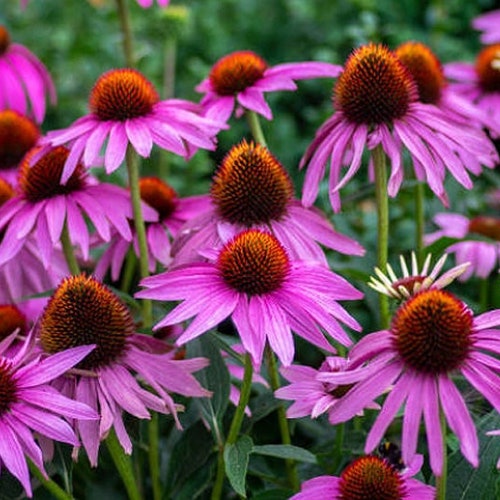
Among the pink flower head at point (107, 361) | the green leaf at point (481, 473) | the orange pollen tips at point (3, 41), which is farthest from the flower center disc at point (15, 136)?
the green leaf at point (481, 473)

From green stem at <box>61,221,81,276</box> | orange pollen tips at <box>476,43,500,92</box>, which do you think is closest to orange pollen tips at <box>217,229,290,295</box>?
green stem at <box>61,221,81,276</box>

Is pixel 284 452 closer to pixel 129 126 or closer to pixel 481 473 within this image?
pixel 481 473

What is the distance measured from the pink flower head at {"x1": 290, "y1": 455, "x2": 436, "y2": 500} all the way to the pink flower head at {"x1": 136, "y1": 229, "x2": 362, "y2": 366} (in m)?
0.12

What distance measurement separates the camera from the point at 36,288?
1587 millimetres

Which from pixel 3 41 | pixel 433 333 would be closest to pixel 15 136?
pixel 3 41

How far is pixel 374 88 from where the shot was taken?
1365mm

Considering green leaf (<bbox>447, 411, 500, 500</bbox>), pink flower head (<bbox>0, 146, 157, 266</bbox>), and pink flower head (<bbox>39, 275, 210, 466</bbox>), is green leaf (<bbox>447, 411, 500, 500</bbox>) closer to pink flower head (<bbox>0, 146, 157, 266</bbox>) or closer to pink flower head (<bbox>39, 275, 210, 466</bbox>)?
pink flower head (<bbox>39, 275, 210, 466</bbox>)

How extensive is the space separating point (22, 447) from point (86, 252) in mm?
356

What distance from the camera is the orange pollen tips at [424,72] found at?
1.67 metres

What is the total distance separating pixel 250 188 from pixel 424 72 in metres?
0.47

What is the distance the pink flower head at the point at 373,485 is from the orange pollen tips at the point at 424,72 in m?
0.74

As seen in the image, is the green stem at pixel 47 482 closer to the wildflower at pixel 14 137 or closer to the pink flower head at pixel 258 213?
the pink flower head at pixel 258 213

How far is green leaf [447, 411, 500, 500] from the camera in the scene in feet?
3.67

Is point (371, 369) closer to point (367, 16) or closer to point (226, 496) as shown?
point (226, 496)
